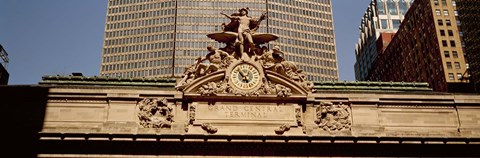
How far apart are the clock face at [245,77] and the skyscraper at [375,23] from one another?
117222 mm

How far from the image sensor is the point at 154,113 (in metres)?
32.9

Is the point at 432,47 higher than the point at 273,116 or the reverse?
higher

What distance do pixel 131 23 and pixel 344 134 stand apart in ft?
358

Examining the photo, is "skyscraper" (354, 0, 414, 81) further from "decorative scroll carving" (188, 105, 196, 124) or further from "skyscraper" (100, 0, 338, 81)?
"decorative scroll carving" (188, 105, 196, 124)

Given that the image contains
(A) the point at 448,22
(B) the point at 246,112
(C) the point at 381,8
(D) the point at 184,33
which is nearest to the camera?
(B) the point at 246,112

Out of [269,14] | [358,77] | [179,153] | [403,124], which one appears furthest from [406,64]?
[179,153]

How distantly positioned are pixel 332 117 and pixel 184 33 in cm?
9959

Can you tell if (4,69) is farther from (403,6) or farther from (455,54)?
(403,6)

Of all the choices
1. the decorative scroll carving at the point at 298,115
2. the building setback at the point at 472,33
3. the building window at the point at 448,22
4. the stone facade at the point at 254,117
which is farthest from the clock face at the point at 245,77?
the building window at the point at 448,22

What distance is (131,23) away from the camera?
136125 millimetres

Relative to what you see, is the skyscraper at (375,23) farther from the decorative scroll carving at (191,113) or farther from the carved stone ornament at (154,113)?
the carved stone ornament at (154,113)

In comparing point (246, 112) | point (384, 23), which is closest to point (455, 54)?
point (384, 23)

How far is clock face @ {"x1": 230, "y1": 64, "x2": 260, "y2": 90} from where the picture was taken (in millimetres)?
33531

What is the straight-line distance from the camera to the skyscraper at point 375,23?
152000mm
